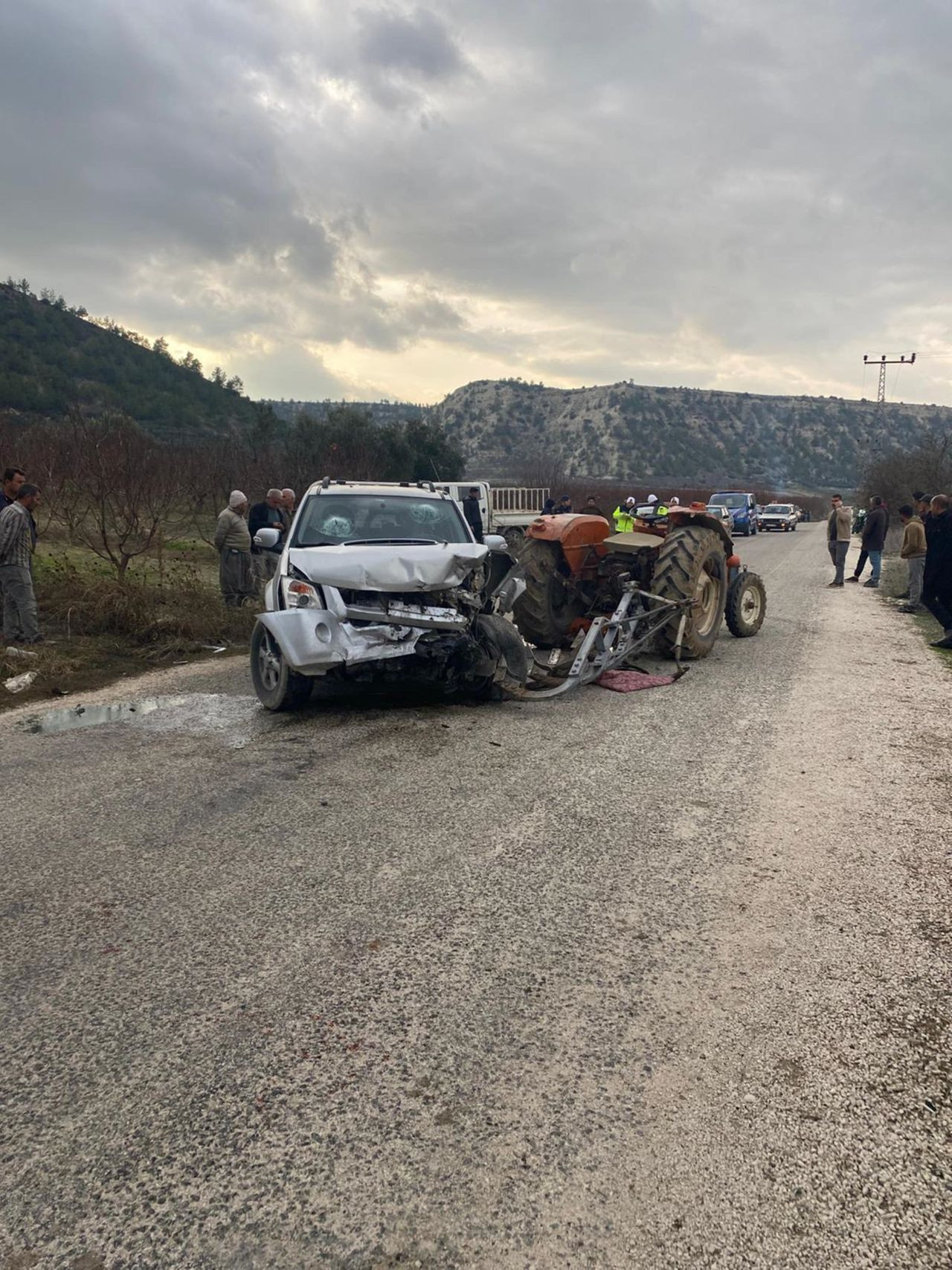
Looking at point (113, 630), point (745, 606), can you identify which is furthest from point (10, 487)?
point (745, 606)

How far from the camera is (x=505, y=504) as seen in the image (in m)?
32.8

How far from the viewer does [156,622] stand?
31.7ft

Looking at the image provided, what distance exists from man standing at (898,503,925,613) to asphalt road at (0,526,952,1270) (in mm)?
8404

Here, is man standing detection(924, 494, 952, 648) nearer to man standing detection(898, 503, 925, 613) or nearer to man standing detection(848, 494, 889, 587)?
man standing detection(898, 503, 925, 613)

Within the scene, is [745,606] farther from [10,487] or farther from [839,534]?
[10,487]

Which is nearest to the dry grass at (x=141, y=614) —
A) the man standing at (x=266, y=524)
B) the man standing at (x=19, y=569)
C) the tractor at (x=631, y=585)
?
the man standing at (x=19, y=569)

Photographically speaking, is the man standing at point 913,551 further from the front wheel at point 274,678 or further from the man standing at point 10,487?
the man standing at point 10,487

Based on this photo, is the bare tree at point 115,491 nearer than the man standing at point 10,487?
No

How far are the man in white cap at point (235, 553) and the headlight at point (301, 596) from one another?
16.2ft

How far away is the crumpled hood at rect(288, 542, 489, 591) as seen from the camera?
253 inches

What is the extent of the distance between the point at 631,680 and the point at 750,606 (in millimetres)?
3402

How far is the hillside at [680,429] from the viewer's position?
394 feet

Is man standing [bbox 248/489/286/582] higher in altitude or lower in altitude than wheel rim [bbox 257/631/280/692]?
higher

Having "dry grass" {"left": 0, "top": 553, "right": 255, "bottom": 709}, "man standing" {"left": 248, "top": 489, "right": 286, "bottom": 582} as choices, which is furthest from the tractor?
"man standing" {"left": 248, "top": 489, "right": 286, "bottom": 582}
